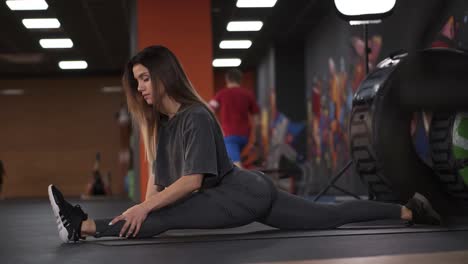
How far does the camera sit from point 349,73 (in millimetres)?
8062

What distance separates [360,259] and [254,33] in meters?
8.70

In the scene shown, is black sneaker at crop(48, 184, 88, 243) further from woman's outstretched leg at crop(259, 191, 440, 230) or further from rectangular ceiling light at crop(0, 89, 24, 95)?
rectangular ceiling light at crop(0, 89, 24, 95)

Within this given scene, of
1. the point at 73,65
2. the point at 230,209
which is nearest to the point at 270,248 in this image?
the point at 230,209

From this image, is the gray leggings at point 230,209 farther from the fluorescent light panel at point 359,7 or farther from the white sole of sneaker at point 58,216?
the fluorescent light panel at point 359,7

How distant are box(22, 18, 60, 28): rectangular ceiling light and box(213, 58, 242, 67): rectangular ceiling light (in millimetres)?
3550

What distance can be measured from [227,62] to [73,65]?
3044 mm

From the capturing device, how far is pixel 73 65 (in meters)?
13.2

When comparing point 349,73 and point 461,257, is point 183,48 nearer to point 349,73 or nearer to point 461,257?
point 349,73

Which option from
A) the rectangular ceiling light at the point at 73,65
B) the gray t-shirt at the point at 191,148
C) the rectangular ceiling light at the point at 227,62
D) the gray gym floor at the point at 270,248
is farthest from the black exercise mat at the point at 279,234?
the rectangular ceiling light at the point at 73,65

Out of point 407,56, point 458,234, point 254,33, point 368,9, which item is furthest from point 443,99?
point 254,33

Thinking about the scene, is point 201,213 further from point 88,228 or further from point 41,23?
point 41,23

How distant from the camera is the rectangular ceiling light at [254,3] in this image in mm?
8242

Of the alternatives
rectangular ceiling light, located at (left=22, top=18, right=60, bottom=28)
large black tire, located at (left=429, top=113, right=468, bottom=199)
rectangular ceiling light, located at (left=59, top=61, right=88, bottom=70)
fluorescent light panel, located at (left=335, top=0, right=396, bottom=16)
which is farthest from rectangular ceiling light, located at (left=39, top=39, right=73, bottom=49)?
large black tire, located at (left=429, top=113, right=468, bottom=199)

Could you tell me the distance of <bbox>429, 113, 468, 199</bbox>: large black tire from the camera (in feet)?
11.6
